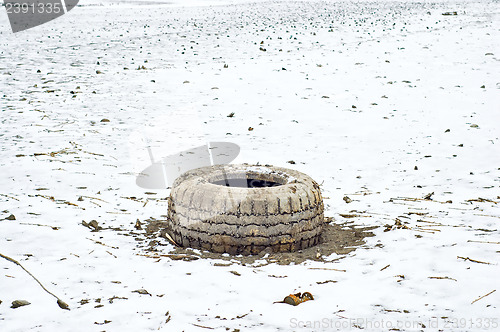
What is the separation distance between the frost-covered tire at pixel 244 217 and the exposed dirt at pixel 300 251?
0.08 meters

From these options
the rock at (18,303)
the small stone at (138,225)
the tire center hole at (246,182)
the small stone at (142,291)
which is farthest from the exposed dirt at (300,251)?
the rock at (18,303)

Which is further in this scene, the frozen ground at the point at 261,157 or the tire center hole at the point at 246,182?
the tire center hole at the point at 246,182

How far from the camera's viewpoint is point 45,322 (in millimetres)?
3188

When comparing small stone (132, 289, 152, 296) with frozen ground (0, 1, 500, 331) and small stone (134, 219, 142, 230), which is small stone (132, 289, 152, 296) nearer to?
frozen ground (0, 1, 500, 331)

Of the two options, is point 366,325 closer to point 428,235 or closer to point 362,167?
point 428,235

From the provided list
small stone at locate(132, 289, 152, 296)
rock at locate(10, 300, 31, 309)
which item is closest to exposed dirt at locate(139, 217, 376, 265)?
small stone at locate(132, 289, 152, 296)

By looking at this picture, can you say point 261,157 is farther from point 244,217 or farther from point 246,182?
point 244,217

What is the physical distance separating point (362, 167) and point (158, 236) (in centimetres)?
361

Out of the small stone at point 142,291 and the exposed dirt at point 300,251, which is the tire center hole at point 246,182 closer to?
the exposed dirt at point 300,251

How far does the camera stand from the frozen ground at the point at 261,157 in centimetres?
345

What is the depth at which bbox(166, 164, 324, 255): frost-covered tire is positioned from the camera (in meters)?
4.24

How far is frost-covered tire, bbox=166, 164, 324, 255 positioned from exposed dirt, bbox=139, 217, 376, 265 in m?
0.08

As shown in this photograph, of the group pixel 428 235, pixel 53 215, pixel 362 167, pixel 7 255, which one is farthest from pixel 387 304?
pixel 362 167

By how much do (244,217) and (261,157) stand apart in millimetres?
3540
